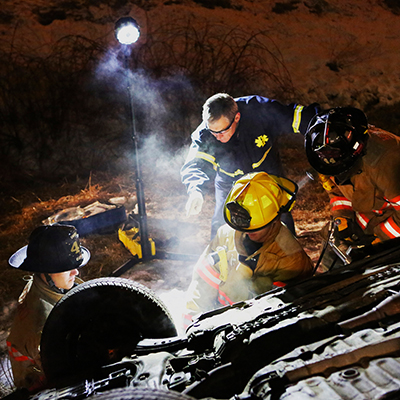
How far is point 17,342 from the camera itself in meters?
2.30

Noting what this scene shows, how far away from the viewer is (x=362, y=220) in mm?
3053

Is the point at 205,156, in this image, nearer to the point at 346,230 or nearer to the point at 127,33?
the point at 127,33

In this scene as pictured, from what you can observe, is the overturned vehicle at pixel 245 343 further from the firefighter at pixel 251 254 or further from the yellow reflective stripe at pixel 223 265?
the yellow reflective stripe at pixel 223 265

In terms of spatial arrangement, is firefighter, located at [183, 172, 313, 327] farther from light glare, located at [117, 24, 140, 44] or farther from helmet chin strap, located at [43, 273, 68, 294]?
light glare, located at [117, 24, 140, 44]

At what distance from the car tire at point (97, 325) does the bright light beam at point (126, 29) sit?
8.52 feet

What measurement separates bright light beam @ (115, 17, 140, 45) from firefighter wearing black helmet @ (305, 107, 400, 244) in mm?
1982

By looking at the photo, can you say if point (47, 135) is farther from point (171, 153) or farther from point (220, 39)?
point (220, 39)

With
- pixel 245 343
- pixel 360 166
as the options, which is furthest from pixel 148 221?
pixel 245 343

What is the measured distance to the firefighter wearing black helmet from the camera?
103 inches

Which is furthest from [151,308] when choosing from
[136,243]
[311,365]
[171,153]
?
[171,153]

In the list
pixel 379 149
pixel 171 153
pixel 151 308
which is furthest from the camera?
pixel 171 153

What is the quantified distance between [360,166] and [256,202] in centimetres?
98

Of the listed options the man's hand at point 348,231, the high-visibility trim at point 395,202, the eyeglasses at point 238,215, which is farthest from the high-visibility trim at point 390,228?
the eyeglasses at point 238,215

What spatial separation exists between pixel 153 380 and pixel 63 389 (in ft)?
1.46
